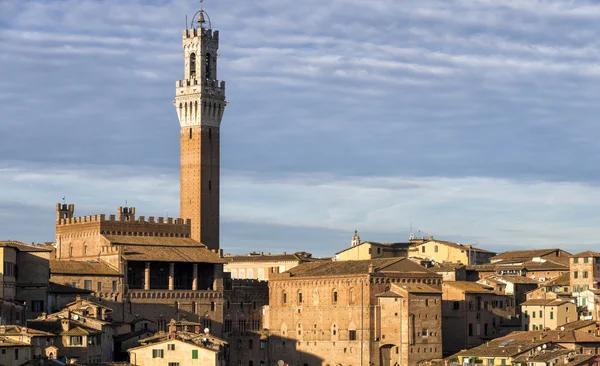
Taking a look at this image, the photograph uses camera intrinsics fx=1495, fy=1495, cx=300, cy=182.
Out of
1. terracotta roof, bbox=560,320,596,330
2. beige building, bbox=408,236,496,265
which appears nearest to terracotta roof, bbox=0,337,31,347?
terracotta roof, bbox=560,320,596,330

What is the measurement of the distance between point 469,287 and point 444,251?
2342 centimetres

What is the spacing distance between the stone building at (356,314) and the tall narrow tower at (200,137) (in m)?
7.61

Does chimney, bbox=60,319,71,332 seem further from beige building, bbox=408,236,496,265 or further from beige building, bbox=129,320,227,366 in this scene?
beige building, bbox=408,236,496,265

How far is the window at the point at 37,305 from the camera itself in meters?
90.4

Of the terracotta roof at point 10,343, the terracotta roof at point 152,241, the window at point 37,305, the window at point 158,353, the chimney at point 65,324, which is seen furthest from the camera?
the terracotta roof at point 152,241

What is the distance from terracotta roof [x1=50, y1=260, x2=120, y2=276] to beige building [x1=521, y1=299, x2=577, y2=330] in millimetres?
28314

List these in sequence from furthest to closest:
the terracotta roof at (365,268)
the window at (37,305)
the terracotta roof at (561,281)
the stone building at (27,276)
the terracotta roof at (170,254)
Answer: the terracotta roof at (561,281) → the terracotta roof at (170,254) → the terracotta roof at (365,268) → the window at (37,305) → the stone building at (27,276)

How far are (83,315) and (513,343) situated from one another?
88.0 feet

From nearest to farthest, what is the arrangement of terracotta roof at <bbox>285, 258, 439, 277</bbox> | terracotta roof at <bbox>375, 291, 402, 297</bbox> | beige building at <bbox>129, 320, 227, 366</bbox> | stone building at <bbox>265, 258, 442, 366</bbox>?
1. beige building at <bbox>129, 320, 227, 366</bbox>
2. stone building at <bbox>265, 258, 442, 366</bbox>
3. terracotta roof at <bbox>375, 291, 402, 297</bbox>
4. terracotta roof at <bbox>285, 258, 439, 277</bbox>

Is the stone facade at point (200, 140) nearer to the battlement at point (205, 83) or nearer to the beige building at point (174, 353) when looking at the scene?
the battlement at point (205, 83)

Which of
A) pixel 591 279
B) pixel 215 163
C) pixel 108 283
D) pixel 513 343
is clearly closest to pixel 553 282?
pixel 591 279

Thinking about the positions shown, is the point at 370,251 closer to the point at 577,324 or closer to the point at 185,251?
the point at 185,251

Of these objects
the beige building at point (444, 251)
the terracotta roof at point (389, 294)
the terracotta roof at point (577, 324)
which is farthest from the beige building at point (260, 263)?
the terracotta roof at point (577, 324)

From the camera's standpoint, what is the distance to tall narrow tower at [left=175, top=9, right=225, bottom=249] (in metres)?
110
